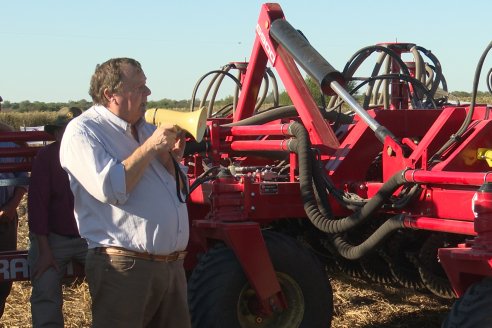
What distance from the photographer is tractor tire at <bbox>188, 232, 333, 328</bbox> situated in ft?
16.7

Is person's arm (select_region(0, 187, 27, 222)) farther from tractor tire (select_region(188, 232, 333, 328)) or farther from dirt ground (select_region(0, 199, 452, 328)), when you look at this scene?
tractor tire (select_region(188, 232, 333, 328))

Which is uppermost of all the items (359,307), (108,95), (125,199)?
(108,95)

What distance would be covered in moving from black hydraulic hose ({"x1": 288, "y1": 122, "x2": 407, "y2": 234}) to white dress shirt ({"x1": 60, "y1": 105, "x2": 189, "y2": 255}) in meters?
1.40

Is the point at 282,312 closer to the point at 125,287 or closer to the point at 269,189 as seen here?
the point at 269,189

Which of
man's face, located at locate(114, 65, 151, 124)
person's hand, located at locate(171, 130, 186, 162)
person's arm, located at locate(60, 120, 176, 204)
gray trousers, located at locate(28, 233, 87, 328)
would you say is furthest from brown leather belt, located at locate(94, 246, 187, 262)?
gray trousers, located at locate(28, 233, 87, 328)

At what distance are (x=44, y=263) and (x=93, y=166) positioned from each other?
1672 millimetres

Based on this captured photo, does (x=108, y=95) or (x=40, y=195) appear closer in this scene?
(x=108, y=95)

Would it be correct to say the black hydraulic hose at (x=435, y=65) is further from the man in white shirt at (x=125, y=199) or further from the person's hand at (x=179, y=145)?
the man in white shirt at (x=125, y=199)

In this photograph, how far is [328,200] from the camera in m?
5.14

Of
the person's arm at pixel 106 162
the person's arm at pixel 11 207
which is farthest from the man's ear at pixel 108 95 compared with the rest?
the person's arm at pixel 11 207

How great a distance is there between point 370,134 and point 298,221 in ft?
4.44

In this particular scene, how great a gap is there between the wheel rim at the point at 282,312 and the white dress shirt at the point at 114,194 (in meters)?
1.68

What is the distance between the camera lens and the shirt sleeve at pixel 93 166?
11.3 ft

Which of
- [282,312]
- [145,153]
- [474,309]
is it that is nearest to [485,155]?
[474,309]
